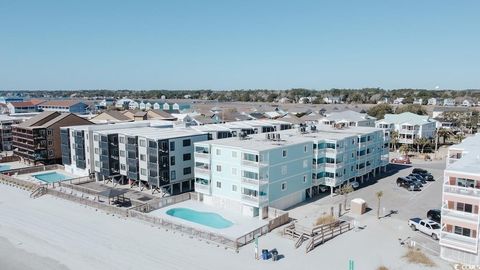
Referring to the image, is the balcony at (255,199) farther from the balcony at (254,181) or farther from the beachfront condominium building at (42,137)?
the beachfront condominium building at (42,137)

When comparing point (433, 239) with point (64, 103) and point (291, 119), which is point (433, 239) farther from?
point (64, 103)

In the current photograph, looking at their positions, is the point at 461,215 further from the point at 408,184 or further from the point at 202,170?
the point at 202,170

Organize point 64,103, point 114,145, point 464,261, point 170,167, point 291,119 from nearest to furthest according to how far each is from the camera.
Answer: point 464,261 < point 170,167 < point 114,145 < point 291,119 < point 64,103

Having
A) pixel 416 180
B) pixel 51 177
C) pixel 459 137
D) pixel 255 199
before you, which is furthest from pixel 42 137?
pixel 459 137

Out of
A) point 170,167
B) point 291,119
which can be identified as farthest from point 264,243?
point 291,119

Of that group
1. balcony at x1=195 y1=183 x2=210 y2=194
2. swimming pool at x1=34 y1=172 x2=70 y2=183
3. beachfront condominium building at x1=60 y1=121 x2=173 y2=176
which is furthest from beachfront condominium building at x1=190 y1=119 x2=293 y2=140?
swimming pool at x1=34 y1=172 x2=70 y2=183
